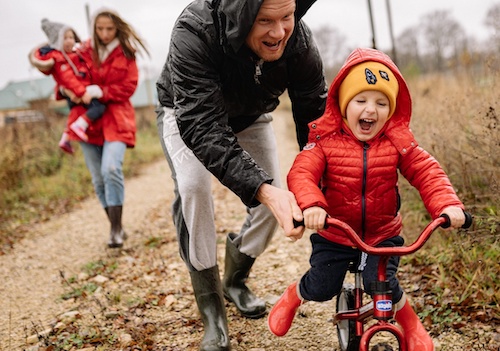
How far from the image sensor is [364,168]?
238cm

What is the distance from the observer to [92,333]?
10.8ft

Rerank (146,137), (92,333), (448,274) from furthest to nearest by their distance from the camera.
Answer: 1. (146,137)
2. (448,274)
3. (92,333)

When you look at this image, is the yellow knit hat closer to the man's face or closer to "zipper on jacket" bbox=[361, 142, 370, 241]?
"zipper on jacket" bbox=[361, 142, 370, 241]

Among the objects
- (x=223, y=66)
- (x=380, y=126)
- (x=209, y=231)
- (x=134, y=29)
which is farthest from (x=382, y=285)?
(x=134, y=29)

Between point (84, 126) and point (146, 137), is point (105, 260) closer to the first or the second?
point (84, 126)

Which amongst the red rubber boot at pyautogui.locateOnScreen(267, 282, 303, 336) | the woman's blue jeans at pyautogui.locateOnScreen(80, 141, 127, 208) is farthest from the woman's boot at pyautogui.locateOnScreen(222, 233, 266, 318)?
the woman's blue jeans at pyautogui.locateOnScreen(80, 141, 127, 208)

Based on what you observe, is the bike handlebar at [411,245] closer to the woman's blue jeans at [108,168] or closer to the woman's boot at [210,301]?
the woman's boot at [210,301]

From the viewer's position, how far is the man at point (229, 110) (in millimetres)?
2199

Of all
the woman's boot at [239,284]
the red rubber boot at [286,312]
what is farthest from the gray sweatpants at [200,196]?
the red rubber boot at [286,312]

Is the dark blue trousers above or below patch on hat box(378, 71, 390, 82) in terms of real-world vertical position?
below

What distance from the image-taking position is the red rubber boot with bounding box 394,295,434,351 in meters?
2.31

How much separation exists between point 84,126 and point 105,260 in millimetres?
1370

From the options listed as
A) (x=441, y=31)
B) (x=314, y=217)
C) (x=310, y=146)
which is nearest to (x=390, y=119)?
(x=310, y=146)

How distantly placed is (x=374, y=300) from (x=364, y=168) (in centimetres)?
63
